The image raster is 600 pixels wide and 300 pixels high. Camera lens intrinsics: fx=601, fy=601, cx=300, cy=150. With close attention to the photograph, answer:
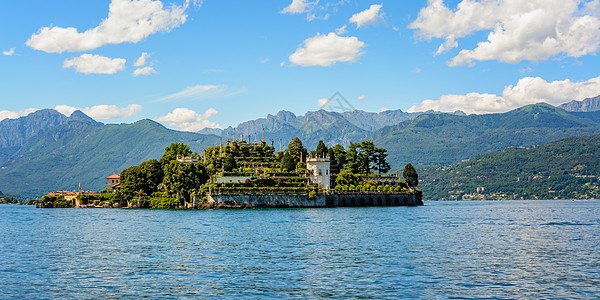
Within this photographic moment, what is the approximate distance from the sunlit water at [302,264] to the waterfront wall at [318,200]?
67.7 m

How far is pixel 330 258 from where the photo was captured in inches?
1780

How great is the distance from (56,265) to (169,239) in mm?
18853

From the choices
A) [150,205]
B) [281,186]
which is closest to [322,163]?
[281,186]

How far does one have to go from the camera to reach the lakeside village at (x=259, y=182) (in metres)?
138

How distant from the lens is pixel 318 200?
14138cm

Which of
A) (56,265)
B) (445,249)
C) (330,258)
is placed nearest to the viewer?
(56,265)

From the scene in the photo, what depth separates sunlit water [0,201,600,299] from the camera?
32625 millimetres

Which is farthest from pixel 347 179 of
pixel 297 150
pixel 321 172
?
pixel 297 150

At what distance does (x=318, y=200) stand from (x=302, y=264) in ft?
326

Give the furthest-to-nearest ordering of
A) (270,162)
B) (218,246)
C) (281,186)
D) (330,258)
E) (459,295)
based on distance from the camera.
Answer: (270,162), (281,186), (218,246), (330,258), (459,295)

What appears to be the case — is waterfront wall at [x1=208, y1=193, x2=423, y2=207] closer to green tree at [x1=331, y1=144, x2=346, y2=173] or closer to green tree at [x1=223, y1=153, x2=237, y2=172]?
green tree at [x1=223, y1=153, x2=237, y2=172]

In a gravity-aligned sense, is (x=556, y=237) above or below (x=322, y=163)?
below

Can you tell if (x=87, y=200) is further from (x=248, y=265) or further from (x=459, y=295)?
(x=459, y=295)

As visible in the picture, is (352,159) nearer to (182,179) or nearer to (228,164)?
(228,164)
